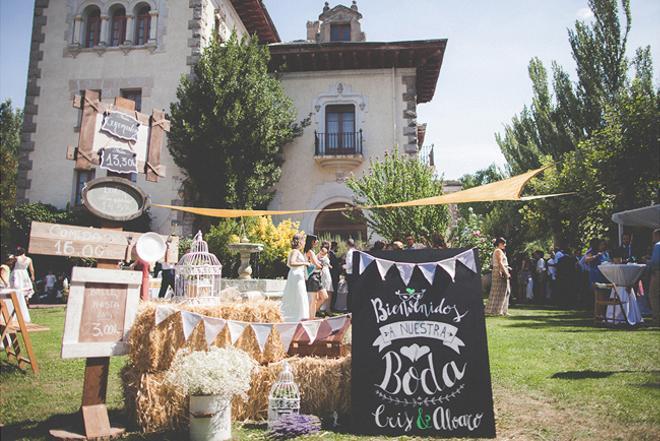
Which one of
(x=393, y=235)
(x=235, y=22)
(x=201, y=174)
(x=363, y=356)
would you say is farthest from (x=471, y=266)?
(x=235, y=22)

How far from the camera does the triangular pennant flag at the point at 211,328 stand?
12.6 feet

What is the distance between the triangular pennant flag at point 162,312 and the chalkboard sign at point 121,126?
1.62 meters

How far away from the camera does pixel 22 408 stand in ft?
13.1

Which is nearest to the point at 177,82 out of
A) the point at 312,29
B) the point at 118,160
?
the point at 312,29

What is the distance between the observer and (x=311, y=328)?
14.3ft

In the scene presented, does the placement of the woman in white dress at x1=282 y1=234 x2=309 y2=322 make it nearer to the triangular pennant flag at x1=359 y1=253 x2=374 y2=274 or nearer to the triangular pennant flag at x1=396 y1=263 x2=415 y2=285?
the triangular pennant flag at x1=359 y1=253 x2=374 y2=274

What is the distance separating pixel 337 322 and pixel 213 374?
5.24 feet

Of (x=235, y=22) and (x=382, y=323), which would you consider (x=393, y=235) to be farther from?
(x=235, y=22)

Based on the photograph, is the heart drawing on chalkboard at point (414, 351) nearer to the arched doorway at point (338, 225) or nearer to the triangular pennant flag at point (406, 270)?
the triangular pennant flag at point (406, 270)

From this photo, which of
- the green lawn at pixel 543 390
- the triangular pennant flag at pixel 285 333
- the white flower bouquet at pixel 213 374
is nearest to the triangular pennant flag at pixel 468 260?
the green lawn at pixel 543 390

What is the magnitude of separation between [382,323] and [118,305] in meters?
2.25

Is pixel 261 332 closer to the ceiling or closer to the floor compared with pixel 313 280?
closer to the floor

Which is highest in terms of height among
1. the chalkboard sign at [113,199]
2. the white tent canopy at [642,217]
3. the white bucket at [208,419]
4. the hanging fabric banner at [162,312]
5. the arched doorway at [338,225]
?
the arched doorway at [338,225]

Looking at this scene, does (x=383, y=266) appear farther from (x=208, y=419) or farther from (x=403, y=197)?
(x=403, y=197)
